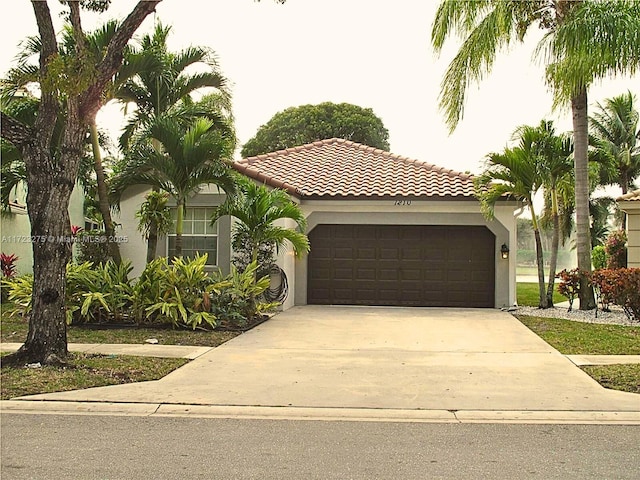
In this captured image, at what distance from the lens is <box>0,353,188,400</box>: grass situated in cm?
777

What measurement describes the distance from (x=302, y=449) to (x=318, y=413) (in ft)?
4.00

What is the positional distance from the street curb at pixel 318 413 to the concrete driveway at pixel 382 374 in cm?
15

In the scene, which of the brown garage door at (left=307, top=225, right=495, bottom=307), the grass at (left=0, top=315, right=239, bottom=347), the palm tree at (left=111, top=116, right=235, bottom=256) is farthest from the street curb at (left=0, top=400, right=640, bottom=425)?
the brown garage door at (left=307, top=225, right=495, bottom=307)

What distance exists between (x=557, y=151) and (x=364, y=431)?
38.8ft

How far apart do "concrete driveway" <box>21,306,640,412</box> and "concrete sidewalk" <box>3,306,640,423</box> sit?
1 centimetres

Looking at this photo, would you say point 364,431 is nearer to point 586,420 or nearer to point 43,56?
point 586,420

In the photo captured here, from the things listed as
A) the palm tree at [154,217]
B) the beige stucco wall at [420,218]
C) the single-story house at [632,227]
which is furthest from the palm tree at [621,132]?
the palm tree at [154,217]

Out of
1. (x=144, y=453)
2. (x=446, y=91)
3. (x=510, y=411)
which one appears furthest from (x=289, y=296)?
(x=144, y=453)

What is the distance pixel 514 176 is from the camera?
15.8 m

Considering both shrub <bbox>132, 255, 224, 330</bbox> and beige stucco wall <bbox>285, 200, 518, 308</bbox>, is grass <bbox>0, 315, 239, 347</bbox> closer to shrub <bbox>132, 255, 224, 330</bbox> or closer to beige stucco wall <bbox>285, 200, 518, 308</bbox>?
shrub <bbox>132, 255, 224, 330</bbox>

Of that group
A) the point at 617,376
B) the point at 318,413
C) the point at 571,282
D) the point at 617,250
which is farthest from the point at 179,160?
the point at 617,250

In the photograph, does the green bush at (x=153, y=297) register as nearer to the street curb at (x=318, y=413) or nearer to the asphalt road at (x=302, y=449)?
the street curb at (x=318, y=413)

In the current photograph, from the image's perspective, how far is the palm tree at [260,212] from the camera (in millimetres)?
13734

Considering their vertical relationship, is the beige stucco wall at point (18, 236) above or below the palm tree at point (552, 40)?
below
